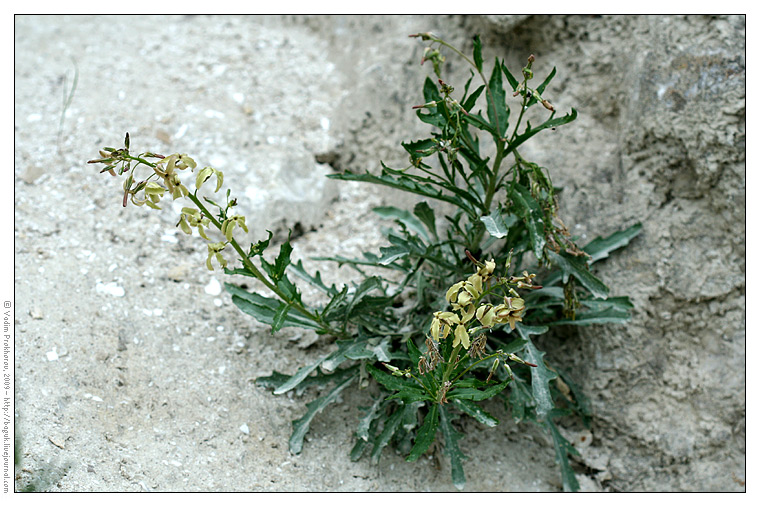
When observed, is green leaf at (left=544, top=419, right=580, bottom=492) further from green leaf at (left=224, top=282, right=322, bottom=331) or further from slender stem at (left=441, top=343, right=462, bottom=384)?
green leaf at (left=224, top=282, right=322, bottom=331)

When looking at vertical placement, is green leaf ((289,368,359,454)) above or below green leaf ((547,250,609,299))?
below

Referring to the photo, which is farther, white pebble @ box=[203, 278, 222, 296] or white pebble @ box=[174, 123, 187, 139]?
white pebble @ box=[174, 123, 187, 139]

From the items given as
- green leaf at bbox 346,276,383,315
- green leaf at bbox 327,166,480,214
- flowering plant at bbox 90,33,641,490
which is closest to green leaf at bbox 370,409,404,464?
flowering plant at bbox 90,33,641,490

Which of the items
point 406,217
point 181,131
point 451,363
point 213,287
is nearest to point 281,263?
point 451,363

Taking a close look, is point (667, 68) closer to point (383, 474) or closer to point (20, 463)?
point (383, 474)

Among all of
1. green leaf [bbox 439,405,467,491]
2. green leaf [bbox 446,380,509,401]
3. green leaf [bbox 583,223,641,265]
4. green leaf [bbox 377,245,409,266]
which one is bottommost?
green leaf [bbox 439,405,467,491]

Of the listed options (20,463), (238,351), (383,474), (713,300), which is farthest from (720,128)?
(20,463)

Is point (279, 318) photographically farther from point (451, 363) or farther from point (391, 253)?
point (451, 363)
